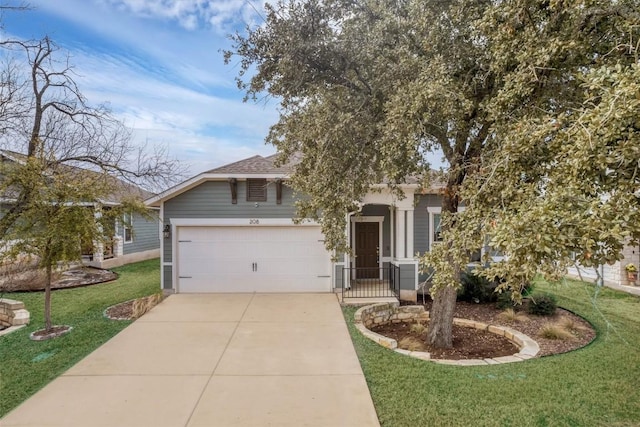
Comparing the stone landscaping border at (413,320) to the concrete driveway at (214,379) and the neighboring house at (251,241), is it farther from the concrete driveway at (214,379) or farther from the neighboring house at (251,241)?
the neighboring house at (251,241)

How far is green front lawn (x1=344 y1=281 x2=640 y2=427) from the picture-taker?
13.5 feet

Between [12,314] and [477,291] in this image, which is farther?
[477,291]

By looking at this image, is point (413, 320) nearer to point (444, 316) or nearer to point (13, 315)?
Result: point (444, 316)

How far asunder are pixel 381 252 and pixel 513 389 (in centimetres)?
765

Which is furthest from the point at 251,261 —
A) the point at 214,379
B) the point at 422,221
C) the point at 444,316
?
the point at 444,316

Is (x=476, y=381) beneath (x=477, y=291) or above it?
beneath

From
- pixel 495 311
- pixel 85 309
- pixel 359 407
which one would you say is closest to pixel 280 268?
pixel 85 309

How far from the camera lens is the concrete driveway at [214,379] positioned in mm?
4215

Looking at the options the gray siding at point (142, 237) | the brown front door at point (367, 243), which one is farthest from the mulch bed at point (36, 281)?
the brown front door at point (367, 243)

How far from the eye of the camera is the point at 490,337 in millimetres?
7531

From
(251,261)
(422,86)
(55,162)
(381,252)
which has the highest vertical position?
(422,86)

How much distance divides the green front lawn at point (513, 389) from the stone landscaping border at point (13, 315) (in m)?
A: 7.34

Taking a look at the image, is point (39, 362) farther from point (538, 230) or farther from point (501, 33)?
point (501, 33)

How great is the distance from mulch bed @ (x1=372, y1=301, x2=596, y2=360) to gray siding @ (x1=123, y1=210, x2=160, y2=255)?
1464 cm
